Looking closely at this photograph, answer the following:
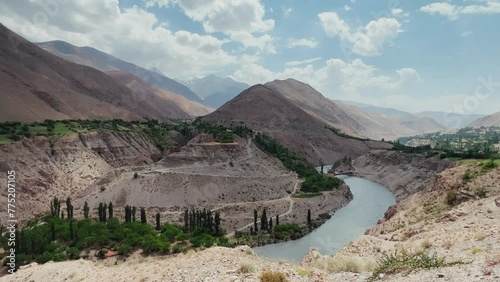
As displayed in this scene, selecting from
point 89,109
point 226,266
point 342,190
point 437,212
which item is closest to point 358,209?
point 342,190

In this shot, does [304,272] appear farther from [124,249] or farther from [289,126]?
[289,126]

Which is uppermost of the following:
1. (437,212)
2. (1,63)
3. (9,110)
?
(1,63)

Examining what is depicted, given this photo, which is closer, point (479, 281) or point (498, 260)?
point (479, 281)

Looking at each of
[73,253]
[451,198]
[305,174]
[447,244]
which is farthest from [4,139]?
[447,244]

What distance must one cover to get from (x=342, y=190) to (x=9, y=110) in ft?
277

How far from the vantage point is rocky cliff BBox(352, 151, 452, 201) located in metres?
82.6

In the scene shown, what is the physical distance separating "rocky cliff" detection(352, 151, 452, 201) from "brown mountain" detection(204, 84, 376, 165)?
2416 cm

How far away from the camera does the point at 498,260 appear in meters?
10.9

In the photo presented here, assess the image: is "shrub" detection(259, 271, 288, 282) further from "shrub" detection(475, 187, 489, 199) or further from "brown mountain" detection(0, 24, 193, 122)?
"brown mountain" detection(0, 24, 193, 122)

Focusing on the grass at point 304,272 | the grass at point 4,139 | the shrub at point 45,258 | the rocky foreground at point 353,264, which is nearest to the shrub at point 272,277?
the rocky foreground at point 353,264

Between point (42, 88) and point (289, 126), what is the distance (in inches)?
3704

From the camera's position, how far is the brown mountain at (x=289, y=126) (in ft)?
494

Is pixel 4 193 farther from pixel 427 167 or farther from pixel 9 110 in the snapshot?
pixel 427 167

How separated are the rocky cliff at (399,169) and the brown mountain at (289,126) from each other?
24159 mm
